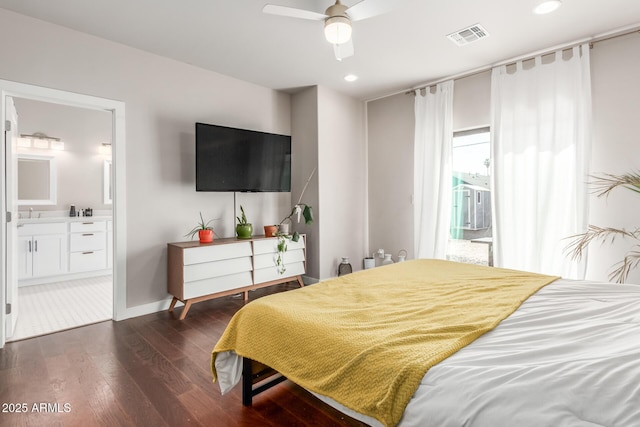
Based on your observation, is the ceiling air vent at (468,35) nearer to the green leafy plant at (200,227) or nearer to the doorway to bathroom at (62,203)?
the green leafy plant at (200,227)

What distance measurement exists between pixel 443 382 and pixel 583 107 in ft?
10.7

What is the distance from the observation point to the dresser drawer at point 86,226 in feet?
16.0

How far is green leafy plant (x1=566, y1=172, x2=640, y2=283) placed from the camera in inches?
114

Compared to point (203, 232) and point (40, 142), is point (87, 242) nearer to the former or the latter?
point (40, 142)

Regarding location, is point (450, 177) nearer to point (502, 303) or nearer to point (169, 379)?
point (502, 303)

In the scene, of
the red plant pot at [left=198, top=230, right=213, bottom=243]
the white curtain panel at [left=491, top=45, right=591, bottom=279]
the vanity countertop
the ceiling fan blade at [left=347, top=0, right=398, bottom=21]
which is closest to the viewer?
the ceiling fan blade at [left=347, top=0, right=398, bottom=21]

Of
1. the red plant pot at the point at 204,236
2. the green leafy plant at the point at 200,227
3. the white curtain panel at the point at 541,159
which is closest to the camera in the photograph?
the white curtain panel at the point at 541,159

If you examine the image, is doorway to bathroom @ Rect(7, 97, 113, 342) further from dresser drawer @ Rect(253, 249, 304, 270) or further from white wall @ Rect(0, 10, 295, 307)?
dresser drawer @ Rect(253, 249, 304, 270)

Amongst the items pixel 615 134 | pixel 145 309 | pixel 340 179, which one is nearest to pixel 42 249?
pixel 145 309

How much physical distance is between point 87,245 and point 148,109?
2.82 meters

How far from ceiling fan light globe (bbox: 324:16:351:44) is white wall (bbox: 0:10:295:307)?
2130 millimetres

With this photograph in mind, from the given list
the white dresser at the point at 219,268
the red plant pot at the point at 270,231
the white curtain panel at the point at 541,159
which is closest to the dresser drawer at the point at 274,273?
the white dresser at the point at 219,268

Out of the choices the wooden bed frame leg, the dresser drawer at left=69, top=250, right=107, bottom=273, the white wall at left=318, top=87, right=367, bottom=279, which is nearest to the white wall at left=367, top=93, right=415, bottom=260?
the white wall at left=318, top=87, right=367, bottom=279

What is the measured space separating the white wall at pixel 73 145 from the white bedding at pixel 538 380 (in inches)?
221
